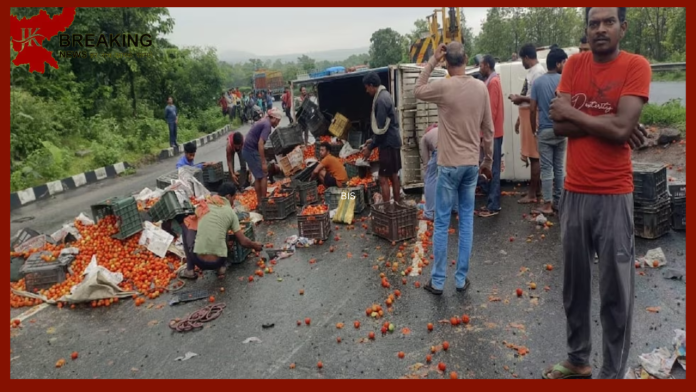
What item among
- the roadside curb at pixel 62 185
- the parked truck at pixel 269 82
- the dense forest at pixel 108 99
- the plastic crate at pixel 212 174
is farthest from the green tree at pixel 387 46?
the plastic crate at pixel 212 174

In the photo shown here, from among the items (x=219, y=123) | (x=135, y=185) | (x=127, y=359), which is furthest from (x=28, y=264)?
(x=219, y=123)

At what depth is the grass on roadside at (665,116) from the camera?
12.8m

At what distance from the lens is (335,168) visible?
9.88m

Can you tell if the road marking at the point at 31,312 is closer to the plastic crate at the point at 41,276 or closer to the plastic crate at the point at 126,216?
the plastic crate at the point at 41,276

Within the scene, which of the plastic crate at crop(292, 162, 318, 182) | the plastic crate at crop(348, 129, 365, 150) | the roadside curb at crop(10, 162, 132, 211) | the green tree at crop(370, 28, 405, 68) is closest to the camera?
the plastic crate at crop(292, 162, 318, 182)

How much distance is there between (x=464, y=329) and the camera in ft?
14.3

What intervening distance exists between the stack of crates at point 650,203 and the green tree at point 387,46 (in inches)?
1959

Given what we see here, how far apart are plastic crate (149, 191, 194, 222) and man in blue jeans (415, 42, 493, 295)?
419 centimetres

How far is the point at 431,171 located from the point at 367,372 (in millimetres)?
4100

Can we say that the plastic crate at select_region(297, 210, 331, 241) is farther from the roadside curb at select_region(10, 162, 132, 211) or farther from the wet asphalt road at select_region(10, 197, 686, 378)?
the roadside curb at select_region(10, 162, 132, 211)

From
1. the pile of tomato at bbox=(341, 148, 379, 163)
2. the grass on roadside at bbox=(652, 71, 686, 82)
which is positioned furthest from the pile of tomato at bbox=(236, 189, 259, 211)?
the grass on roadside at bbox=(652, 71, 686, 82)

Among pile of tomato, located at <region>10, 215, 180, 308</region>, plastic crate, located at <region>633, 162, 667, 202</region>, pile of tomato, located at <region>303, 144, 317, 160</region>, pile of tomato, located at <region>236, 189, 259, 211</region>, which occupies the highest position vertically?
plastic crate, located at <region>633, 162, 667, 202</region>

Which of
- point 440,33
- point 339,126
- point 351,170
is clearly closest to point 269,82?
point 440,33

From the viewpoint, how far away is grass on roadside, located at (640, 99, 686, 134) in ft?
42.1
